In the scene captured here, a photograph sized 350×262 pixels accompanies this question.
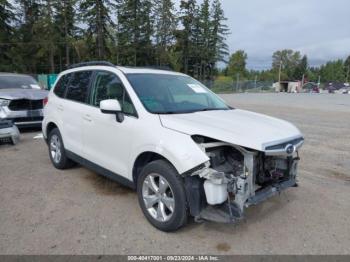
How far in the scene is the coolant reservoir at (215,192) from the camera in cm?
293

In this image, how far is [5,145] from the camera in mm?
7246

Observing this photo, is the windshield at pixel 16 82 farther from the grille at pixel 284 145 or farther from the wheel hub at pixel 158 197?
the grille at pixel 284 145

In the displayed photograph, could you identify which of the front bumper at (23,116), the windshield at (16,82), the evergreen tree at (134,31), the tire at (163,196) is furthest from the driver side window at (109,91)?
the evergreen tree at (134,31)

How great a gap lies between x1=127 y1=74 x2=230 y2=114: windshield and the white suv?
2 centimetres

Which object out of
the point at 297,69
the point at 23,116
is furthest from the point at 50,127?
the point at 297,69

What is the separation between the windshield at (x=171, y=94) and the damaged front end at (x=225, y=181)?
0.84m

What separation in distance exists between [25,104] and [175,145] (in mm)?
6901

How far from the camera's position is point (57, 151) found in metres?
5.41

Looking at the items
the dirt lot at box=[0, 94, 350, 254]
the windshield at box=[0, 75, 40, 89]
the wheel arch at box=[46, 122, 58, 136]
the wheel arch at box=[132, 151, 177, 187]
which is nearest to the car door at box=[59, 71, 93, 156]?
the wheel arch at box=[46, 122, 58, 136]

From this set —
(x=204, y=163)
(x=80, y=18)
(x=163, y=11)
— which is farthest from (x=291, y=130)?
(x=163, y=11)

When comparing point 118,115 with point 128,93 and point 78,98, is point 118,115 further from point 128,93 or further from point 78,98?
point 78,98

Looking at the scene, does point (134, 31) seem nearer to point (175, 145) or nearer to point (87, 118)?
point (87, 118)

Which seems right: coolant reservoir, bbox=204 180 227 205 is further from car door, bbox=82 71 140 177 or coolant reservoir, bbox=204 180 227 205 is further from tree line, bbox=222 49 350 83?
tree line, bbox=222 49 350 83

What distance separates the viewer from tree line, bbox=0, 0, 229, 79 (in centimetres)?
3984
